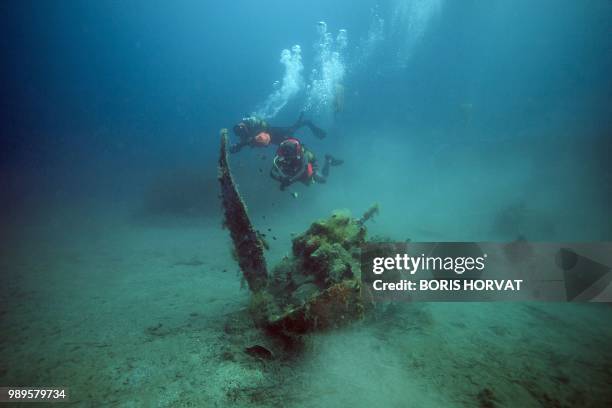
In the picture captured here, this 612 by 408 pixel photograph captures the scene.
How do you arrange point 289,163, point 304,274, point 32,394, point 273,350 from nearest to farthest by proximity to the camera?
point 32,394
point 273,350
point 304,274
point 289,163

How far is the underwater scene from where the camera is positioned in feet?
11.6

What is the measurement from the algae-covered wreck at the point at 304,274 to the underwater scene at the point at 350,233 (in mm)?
37

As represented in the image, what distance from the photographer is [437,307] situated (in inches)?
236

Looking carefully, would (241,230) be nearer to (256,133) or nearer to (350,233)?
(350,233)

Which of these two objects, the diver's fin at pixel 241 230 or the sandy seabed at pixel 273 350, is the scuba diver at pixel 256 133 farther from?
the diver's fin at pixel 241 230

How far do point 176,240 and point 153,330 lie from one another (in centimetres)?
827

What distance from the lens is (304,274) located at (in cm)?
464

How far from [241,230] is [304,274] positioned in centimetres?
126

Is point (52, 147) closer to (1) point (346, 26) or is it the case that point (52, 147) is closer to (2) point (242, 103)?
(2) point (242, 103)

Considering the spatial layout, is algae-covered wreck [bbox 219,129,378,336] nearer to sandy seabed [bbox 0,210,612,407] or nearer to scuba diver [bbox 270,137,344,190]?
sandy seabed [bbox 0,210,612,407]

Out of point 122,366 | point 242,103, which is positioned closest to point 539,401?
point 122,366

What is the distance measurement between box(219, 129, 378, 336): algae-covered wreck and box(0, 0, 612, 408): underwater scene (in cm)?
4

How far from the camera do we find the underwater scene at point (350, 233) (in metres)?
3.52

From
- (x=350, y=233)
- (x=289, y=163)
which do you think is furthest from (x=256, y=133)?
(x=350, y=233)
